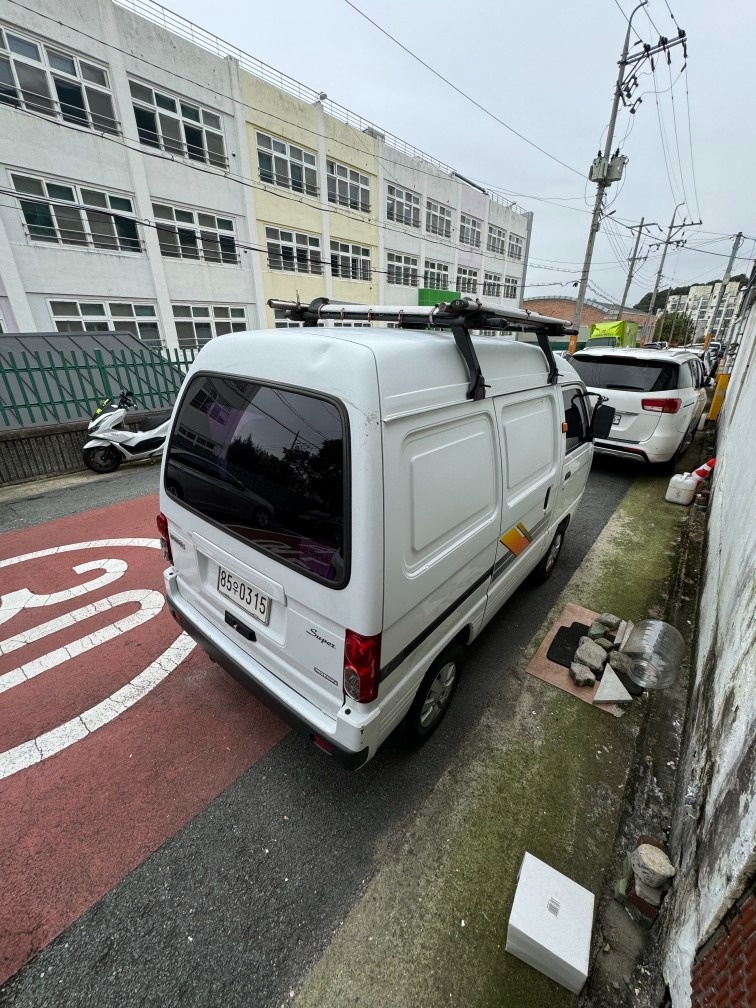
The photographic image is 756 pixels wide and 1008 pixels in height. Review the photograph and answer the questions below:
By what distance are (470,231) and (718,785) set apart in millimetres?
33720

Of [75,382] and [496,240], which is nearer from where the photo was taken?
[75,382]

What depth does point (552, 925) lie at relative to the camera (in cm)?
161

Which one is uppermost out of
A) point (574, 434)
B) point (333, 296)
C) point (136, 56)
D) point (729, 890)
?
point (136, 56)

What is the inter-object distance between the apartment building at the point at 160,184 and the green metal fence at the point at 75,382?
7.15 meters

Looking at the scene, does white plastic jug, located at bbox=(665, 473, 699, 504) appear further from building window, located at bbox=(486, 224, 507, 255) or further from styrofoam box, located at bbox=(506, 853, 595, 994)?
building window, located at bbox=(486, 224, 507, 255)

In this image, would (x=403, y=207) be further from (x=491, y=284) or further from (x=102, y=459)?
(x=102, y=459)

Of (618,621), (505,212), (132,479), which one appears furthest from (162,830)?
(505,212)

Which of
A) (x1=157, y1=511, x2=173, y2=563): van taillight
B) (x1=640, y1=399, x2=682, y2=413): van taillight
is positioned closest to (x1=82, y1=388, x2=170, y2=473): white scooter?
(x1=157, y1=511, x2=173, y2=563): van taillight

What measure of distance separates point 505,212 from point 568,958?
39.0 meters

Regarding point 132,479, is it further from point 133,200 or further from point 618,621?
point 133,200

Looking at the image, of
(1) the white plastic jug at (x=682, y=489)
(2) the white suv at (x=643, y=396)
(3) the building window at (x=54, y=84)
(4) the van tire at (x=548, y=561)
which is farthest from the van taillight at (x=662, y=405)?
(3) the building window at (x=54, y=84)

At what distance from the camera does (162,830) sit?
2.01 metres

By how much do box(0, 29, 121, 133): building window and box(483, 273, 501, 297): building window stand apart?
25.5 m

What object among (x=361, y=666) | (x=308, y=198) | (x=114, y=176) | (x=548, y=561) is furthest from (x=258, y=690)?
(x=308, y=198)
